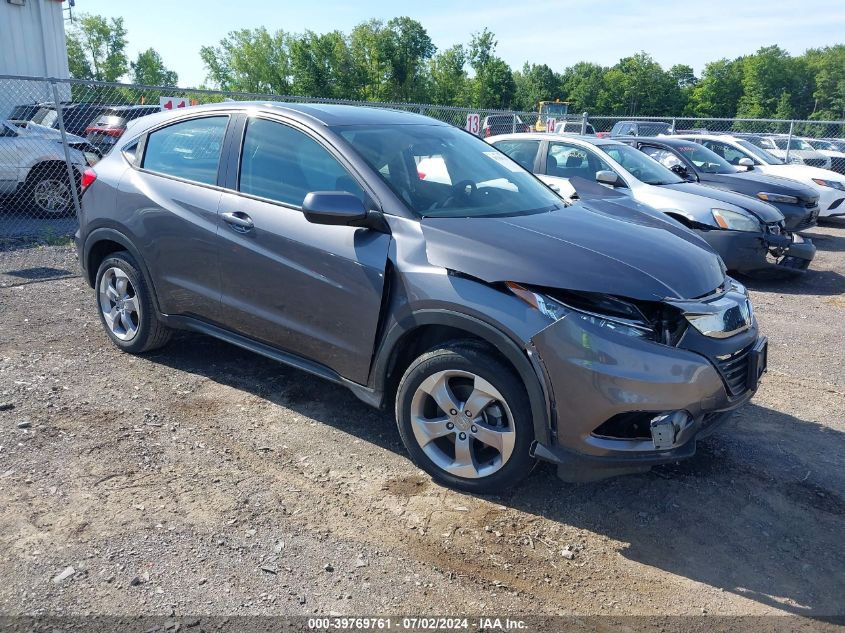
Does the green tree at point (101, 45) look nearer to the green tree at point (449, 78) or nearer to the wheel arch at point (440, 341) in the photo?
the green tree at point (449, 78)

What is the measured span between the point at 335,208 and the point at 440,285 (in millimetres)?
649

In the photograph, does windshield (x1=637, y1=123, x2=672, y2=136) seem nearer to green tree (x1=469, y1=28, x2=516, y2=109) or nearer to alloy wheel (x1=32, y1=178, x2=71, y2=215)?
alloy wheel (x1=32, y1=178, x2=71, y2=215)

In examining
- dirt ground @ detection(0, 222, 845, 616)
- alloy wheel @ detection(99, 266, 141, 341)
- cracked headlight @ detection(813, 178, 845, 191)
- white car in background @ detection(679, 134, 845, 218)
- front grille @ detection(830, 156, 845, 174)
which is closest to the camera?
dirt ground @ detection(0, 222, 845, 616)

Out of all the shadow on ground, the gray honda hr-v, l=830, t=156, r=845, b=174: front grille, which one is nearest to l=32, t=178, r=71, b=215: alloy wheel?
the gray honda hr-v

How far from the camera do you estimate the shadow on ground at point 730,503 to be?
2.99m

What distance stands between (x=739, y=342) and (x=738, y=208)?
17.4ft

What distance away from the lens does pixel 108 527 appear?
3125mm

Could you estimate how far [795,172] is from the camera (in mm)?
13219

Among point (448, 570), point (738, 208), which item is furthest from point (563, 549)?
point (738, 208)

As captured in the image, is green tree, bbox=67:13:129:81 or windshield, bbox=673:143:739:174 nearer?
windshield, bbox=673:143:739:174

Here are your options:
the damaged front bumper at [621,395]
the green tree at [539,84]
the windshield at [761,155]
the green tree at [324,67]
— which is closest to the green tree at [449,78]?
the green tree at [324,67]

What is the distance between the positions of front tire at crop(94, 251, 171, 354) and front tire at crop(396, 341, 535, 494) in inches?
87.6

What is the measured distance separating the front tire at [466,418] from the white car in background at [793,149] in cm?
1785

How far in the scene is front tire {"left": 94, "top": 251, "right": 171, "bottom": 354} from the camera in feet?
15.9
